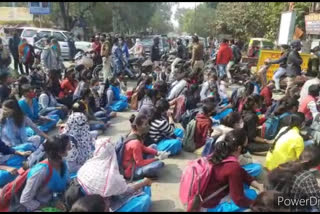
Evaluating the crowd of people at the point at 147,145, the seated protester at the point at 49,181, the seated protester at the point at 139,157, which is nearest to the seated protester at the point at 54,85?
the crowd of people at the point at 147,145

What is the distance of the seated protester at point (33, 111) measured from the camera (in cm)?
629

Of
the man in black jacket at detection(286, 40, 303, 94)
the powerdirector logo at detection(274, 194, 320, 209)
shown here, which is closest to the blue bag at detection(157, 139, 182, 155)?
the powerdirector logo at detection(274, 194, 320, 209)

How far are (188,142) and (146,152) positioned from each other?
56.9 inches

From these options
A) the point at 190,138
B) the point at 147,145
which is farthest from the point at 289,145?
the point at 147,145

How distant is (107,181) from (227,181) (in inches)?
48.2

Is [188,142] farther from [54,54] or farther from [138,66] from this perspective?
[138,66]

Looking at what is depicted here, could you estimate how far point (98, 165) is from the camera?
362cm

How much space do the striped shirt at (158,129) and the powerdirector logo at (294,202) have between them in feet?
8.93

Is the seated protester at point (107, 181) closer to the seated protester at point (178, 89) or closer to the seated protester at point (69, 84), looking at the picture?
the seated protester at point (178, 89)

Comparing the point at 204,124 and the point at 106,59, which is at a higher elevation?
the point at 106,59

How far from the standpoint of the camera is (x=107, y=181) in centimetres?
356

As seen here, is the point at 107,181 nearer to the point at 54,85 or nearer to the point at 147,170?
the point at 147,170

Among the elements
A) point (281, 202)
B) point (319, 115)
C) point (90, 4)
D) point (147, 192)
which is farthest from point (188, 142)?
point (90, 4)

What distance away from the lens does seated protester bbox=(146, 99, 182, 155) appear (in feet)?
18.0
